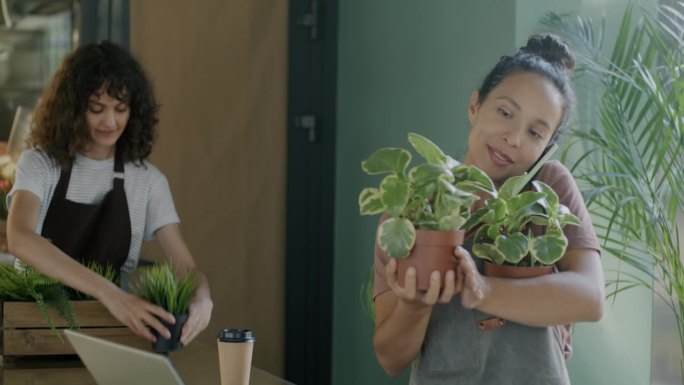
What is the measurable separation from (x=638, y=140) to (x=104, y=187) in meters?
1.54

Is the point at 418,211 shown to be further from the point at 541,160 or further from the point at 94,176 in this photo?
the point at 94,176

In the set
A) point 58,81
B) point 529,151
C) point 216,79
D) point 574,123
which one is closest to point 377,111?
point 216,79

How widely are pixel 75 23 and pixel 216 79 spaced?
2.10 ft

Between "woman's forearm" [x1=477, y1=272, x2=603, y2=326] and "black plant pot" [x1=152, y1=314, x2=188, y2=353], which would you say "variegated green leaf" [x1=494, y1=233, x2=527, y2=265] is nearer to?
"woman's forearm" [x1=477, y1=272, x2=603, y2=326]


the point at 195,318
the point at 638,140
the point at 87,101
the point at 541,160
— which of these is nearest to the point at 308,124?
the point at 87,101

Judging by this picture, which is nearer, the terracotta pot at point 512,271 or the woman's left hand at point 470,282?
the woman's left hand at point 470,282

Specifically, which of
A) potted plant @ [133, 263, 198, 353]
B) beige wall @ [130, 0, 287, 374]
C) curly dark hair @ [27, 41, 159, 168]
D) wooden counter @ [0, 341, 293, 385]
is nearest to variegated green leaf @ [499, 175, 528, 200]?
wooden counter @ [0, 341, 293, 385]

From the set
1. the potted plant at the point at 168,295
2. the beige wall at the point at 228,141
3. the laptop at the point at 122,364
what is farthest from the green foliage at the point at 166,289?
the beige wall at the point at 228,141

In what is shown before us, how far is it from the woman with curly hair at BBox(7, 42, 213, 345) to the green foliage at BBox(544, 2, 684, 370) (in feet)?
3.89

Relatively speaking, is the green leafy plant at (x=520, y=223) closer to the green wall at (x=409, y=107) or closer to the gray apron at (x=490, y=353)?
the gray apron at (x=490, y=353)

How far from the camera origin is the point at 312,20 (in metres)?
4.75

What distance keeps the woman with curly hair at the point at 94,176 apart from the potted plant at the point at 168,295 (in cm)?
37

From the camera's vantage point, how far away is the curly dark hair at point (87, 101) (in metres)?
2.98

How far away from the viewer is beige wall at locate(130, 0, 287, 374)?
4.54 m
